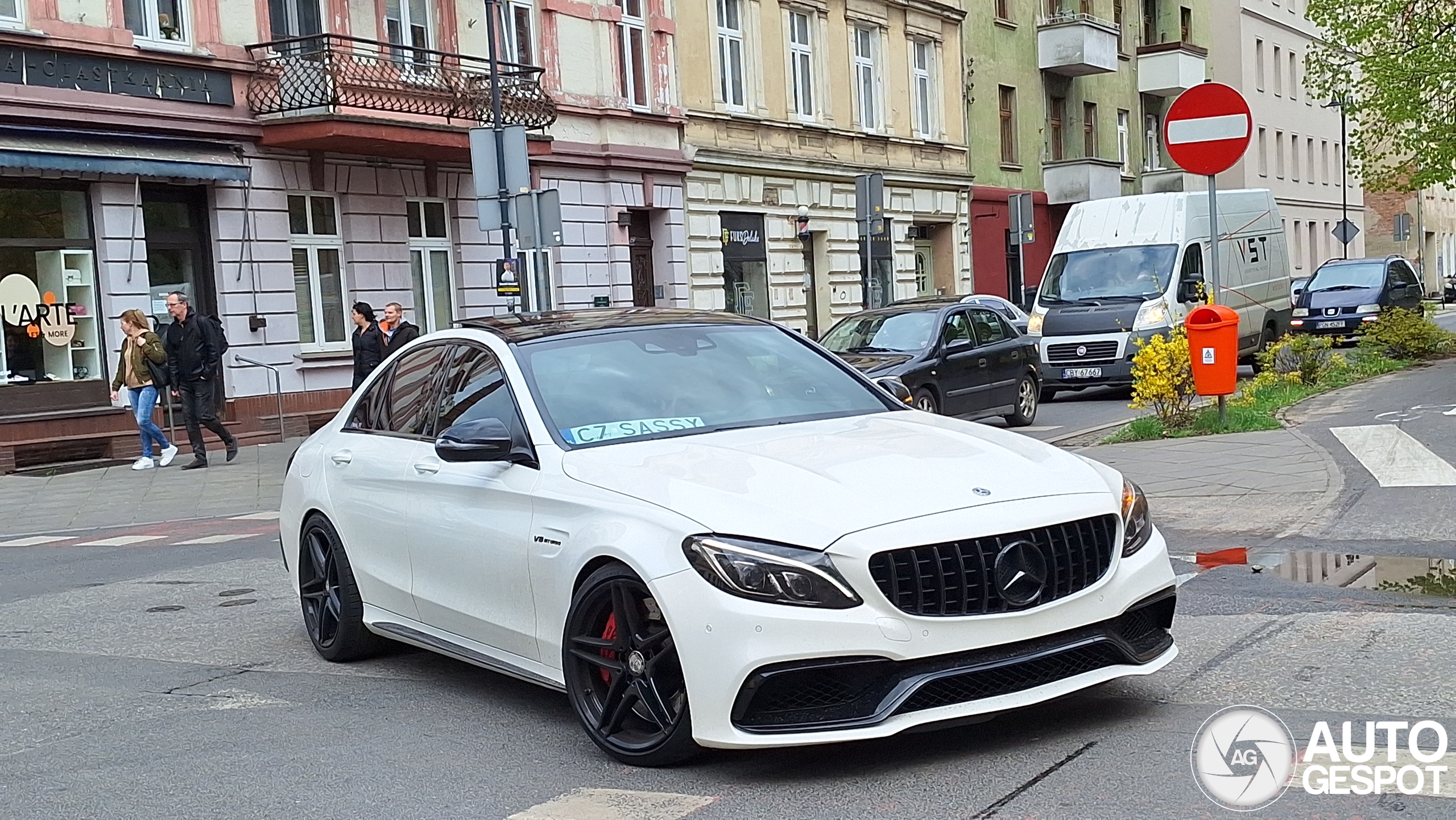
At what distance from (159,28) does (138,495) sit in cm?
735

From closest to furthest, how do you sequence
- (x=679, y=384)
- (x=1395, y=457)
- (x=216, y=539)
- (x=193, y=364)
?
1. (x=679, y=384)
2. (x=1395, y=457)
3. (x=216, y=539)
4. (x=193, y=364)

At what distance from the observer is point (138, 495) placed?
17.2m

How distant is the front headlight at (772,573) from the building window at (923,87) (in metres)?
35.3

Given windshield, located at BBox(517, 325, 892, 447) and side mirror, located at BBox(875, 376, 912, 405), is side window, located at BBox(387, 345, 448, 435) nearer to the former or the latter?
windshield, located at BBox(517, 325, 892, 447)

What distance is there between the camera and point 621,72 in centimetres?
2947

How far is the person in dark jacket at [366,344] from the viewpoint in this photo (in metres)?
19.2

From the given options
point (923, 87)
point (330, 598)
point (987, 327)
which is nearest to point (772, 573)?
point (330, 598)

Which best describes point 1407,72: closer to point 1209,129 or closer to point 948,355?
point 948,355

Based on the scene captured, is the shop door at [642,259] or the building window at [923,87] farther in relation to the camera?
the building window at [923,87]

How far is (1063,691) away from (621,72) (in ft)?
83.7

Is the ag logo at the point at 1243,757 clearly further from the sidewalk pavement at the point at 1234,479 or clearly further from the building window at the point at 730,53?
the building window at the point at 730,53

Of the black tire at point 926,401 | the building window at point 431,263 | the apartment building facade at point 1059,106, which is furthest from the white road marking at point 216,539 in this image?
the apartment building facade at point 1059,106

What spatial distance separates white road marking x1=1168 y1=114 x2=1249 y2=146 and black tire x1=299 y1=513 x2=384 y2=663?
765 cm

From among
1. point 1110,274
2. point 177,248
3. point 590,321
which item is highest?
point 177,248
